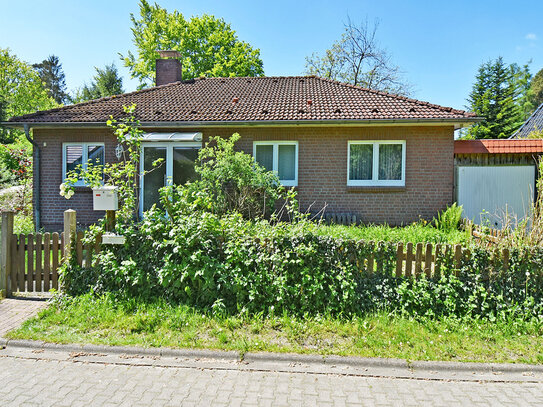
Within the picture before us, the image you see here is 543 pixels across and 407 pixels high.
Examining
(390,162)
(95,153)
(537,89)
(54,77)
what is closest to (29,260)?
(95,153)

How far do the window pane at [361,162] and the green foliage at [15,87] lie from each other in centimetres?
3987

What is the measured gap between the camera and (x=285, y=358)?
4297 mm

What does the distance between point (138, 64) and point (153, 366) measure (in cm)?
3394

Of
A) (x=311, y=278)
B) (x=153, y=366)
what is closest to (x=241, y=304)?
(x=311, y=278)

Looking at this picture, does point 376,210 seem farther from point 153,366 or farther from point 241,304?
point 153,366

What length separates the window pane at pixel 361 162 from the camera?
12.6 meters

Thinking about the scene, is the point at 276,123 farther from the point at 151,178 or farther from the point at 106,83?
the point at 106,83

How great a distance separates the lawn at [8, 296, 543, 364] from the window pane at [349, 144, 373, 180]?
8007 millimetres

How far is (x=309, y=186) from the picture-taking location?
41.2ft

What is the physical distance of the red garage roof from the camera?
1218 centimetres

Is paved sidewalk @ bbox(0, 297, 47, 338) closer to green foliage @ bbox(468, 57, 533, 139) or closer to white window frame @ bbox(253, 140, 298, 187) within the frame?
white window frame @ bbox(253, 140, 298, 187)

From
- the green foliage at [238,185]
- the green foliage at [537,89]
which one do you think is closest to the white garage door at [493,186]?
the green foliage at [238,185]

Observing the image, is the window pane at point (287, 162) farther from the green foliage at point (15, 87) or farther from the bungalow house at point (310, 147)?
the green foliage at point (15, 87)

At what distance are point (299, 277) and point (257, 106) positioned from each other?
9285mm
